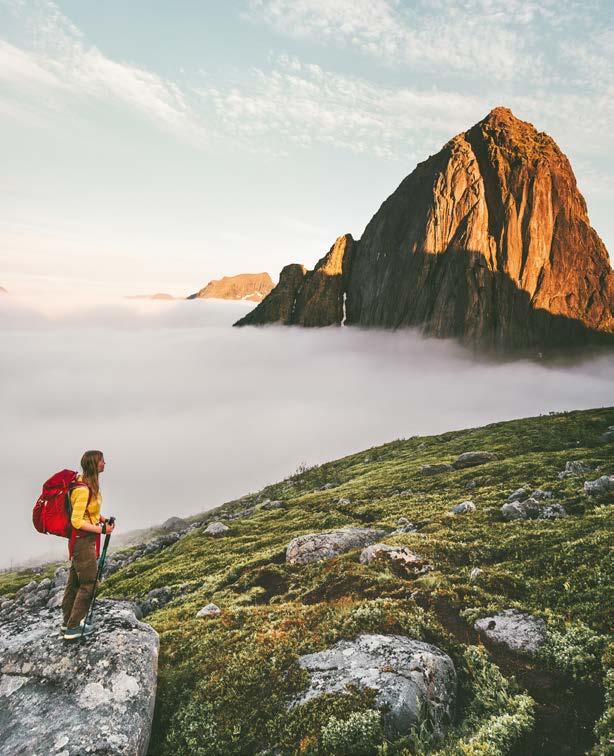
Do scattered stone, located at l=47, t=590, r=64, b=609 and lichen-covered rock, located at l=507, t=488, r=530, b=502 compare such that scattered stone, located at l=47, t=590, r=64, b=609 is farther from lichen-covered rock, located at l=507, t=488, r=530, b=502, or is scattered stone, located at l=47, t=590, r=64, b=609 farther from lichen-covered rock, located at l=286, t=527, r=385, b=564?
lichen-covered rock, located at l=507, t=488, r=530, b=502

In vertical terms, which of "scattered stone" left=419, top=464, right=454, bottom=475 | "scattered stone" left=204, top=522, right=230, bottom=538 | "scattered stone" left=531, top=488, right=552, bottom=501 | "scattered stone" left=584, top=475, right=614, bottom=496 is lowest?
"scattered stone" left=204, top=522, right=230, bottom=538

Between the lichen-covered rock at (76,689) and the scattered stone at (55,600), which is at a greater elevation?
the lichen-covered rock at (76,689)

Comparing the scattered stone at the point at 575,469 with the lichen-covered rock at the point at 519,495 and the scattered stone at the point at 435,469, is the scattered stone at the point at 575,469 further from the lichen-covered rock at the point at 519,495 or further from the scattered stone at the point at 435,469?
the scattered stone at the point at 435,469

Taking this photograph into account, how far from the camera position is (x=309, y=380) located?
7702 inches

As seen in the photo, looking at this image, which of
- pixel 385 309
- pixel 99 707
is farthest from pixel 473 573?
pixel 385 309

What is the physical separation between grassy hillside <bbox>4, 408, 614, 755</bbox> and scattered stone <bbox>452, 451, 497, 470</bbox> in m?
9.35

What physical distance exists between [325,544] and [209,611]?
18.2ft

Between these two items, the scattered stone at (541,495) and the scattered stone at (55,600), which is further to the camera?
the scattered stone at (55,600)

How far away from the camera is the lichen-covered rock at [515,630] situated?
9.91m

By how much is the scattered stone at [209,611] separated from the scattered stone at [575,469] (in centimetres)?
1890

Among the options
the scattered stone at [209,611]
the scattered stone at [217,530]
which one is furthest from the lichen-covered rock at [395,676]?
the scattered stone at [217,530]

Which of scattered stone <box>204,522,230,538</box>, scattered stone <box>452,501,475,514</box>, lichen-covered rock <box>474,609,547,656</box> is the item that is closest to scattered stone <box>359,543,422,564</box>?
lichen-covered rock <box>474,609,547,656</box>

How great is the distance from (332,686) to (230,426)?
16680 centimetres

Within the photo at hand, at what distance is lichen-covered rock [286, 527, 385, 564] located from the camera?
17.4m
